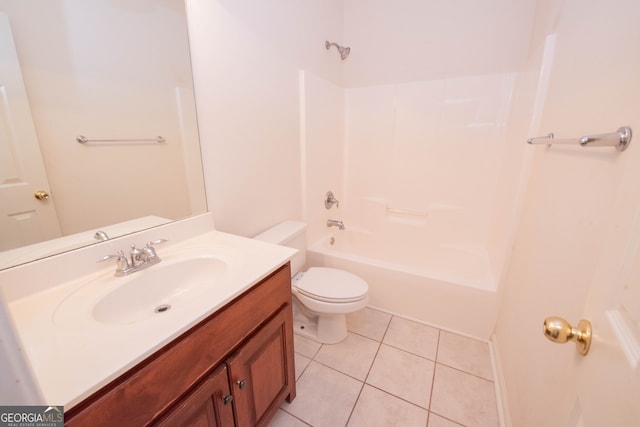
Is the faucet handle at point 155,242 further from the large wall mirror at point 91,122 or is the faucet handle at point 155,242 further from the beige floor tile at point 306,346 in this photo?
the beige floor tile at point 306,346

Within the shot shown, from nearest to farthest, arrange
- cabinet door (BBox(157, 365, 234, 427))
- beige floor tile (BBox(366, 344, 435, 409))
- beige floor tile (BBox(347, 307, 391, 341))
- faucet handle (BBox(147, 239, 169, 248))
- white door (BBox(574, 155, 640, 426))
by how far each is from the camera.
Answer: white door (BBox(574, 155, 640, 426)) → cabinet door (BBox(157, 365, 234, 427)) → faucet handle (BBox(147, 239, 169, 248)) → beige floor tile (BBox(366, 344, 435, 409)) → beige floor tile (BBox(347, 307, 391, 341))

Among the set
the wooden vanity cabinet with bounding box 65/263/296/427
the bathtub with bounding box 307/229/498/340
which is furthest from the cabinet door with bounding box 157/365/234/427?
the bathtub with bounding box 307/229/498/340

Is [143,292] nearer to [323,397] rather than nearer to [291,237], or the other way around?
[291,237]

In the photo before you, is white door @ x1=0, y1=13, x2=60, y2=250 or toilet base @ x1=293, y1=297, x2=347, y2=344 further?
toilet base @ x1=293, y1=297, x2=347, y2=344

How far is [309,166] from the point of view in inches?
76.5

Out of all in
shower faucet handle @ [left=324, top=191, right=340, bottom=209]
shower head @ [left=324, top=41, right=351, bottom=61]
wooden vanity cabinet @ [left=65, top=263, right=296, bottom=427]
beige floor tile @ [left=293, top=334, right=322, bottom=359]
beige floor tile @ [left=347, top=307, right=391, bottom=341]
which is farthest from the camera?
shower faucet handle @ [left=324, top=191, right=340, bottom=209]

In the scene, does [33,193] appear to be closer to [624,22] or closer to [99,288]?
[99,288]

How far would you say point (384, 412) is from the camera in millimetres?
1237

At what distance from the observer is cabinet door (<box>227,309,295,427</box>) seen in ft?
2.77

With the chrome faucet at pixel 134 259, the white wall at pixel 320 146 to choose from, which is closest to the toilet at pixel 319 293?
the white wall at pixel 320 146

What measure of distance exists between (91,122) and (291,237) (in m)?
1.04

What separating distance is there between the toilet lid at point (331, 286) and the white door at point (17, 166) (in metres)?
1.14

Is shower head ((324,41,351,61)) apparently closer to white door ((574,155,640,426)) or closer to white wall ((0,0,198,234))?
white wall ((0,0,198,234))

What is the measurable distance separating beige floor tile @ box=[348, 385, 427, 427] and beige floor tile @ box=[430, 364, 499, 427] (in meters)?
Answer: 0.10
